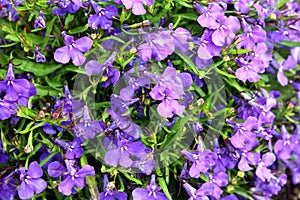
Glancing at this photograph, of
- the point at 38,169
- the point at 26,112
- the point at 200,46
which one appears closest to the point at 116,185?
the point at 38,169

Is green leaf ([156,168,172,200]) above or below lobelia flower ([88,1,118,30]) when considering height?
below

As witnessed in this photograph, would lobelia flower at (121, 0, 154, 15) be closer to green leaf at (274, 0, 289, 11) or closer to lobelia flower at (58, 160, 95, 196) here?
lobelia flower at (58, 160, 95, 196)

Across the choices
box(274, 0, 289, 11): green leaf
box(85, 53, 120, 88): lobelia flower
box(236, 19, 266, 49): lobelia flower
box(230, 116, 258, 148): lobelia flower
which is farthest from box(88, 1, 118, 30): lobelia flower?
box(274, 0, 289, 11): green leaf

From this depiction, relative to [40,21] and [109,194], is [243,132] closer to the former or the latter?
[109,194]

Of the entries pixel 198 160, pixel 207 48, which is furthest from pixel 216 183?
pixel 207 48

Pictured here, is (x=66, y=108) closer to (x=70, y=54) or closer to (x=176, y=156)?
(x=70, y=54)

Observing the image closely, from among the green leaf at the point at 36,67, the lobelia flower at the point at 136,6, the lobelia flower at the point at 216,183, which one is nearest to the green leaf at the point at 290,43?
the lobelia flower at the point at 216,183

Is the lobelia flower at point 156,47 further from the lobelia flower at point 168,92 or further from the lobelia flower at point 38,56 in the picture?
the lobelia flower at point 38,56
